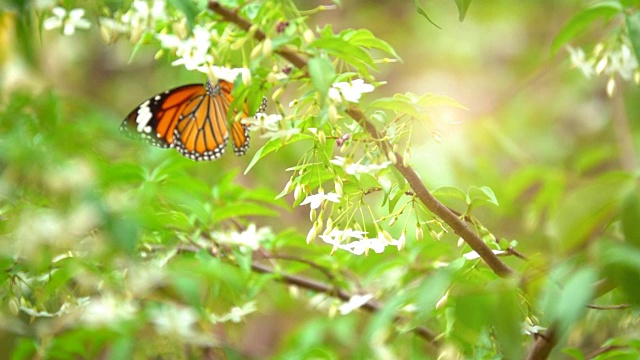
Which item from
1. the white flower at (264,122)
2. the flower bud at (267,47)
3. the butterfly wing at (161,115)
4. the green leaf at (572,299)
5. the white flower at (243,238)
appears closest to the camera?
the green leaf at (572,299)

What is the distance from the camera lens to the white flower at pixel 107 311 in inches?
69.5

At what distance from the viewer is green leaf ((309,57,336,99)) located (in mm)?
1034

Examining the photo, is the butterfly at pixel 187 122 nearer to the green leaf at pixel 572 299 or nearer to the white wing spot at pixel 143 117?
the white wing spot at pixel 143 117

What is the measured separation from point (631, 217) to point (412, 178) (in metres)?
0.37

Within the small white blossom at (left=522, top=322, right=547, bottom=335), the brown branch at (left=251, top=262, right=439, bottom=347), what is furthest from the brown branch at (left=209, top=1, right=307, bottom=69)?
the brown branch at (left=251, top=262, right=439, bottom=347)

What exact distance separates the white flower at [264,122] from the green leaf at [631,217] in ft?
1.80

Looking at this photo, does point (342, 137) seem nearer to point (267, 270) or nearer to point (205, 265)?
point (205, 265)

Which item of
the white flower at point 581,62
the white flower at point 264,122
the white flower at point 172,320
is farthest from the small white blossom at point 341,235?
the white flower at point 581,62

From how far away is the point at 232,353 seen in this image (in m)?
2.05

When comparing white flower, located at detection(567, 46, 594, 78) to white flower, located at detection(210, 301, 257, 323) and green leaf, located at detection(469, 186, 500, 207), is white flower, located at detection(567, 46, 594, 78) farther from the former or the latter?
white flower, located at detection(210, 301, 257, 323)

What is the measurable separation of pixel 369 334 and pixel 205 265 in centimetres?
64

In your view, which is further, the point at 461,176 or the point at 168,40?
the point at 461,176

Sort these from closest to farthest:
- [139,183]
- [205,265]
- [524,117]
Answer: [205,265]
[139,183]
[524,117]

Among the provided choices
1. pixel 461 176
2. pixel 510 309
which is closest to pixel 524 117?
pixel 461 176
